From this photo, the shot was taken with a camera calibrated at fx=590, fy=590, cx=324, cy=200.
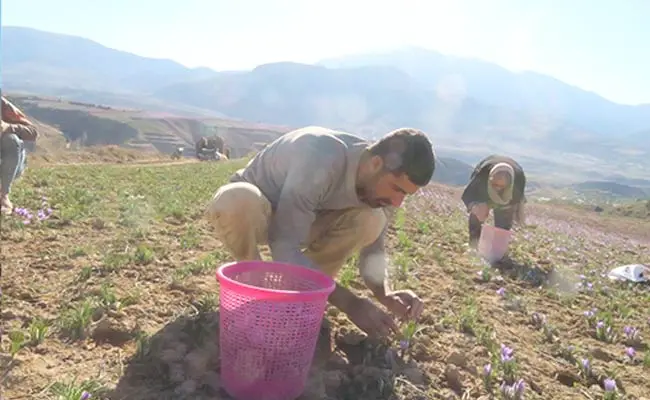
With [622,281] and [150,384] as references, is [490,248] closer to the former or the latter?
[622,281]

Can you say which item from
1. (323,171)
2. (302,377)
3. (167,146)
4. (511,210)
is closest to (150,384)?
(302,377)

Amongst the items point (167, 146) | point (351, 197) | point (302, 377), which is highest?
point (351, 197)

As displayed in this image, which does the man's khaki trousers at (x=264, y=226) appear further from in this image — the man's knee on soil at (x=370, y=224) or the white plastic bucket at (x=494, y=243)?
the white plastic bucket at (x=494, y=243)

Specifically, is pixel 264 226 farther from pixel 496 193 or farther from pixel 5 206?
pixel 496 193

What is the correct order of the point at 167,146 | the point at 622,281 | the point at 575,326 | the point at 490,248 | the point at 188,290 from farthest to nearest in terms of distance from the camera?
the point at 167,146 → the point at 622,281 → the point at 490,248 → the point at 575,326 → the point at 188,290

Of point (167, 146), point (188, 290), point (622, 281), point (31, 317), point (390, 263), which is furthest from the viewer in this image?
point (167, 146)

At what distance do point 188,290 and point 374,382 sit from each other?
1.51 meters

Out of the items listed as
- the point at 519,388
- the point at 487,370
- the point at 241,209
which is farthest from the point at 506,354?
the point at 241,209

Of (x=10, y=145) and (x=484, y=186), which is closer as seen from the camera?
(x=10, y=145)

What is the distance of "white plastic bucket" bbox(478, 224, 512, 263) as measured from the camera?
20.0ft

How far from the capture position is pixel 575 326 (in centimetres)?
427

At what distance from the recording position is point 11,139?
518cm

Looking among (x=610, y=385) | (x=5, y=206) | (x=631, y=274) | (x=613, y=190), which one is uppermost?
(x=5, y=206)

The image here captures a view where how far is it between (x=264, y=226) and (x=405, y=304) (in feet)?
2.73
